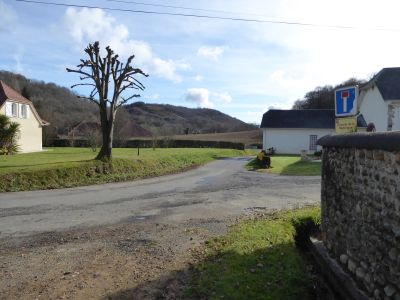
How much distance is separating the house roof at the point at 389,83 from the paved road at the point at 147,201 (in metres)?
12.6

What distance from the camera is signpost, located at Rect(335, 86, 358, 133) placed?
7.75 m

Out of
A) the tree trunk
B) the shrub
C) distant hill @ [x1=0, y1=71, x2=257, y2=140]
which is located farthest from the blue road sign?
distant hill @ [x1=0, y1=71, x2=257, y2=140]

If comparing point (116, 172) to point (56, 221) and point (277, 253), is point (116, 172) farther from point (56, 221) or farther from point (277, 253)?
point (277, 253)

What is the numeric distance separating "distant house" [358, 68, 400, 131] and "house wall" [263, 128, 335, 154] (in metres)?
11.5

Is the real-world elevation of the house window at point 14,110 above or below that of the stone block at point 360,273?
above

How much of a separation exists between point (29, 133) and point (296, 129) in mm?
26927

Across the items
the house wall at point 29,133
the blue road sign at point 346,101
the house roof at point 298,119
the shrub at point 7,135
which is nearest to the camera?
the blue road sign at point 346,101

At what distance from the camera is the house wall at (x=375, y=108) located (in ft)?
96.6

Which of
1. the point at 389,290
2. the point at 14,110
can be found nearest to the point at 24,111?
the point at 14,110

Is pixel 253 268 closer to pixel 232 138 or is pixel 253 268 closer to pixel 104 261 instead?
pixel 104 261

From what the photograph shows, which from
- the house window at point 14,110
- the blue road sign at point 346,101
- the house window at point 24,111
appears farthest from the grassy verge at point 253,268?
the house window at point 24,111

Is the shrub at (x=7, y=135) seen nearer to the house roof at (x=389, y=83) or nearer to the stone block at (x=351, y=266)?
the house roof at (x=389, y=83)

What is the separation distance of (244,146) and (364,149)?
46.0m

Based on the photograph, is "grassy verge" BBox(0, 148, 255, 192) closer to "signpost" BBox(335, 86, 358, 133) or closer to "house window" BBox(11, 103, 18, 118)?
"signpost" BBox(335, 86, 358, 133)
